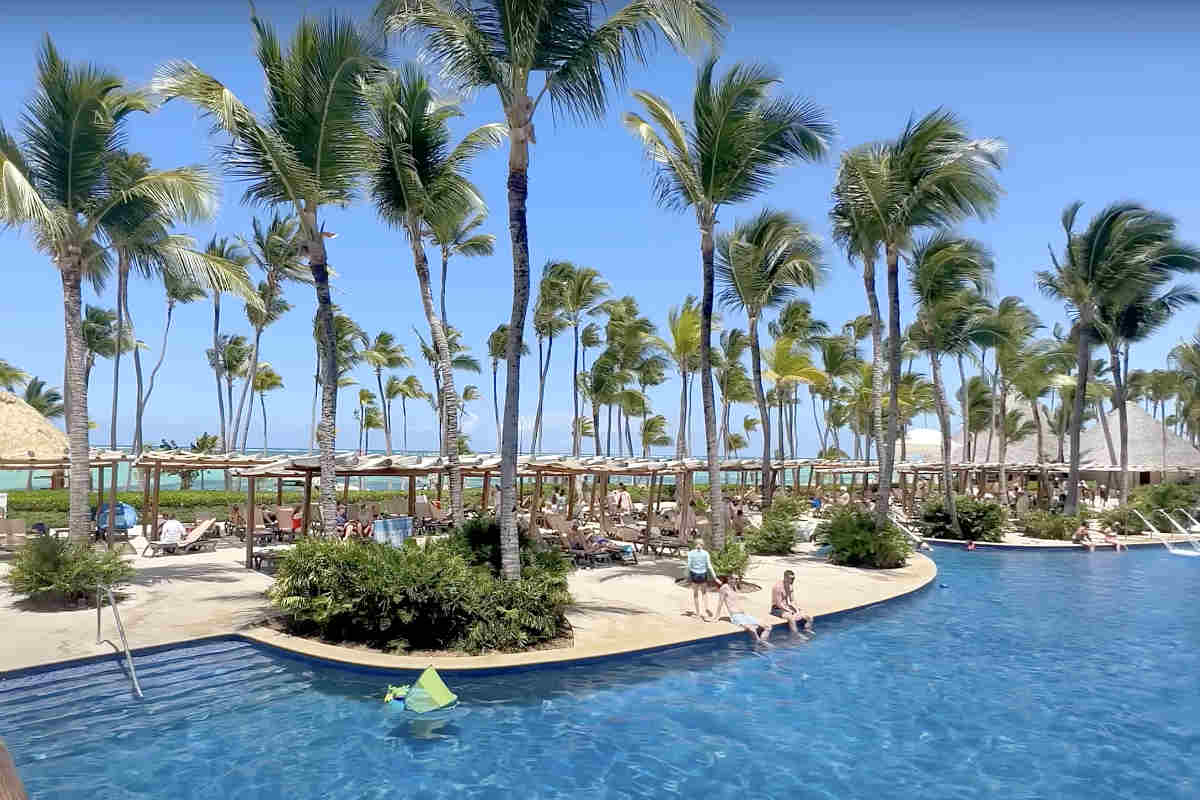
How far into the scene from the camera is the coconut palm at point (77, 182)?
38.5 ft

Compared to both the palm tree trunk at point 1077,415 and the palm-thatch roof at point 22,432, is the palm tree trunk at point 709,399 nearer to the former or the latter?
the palm tree trunk at point 1077,415

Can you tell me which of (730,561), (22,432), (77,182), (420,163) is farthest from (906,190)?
(22,432)

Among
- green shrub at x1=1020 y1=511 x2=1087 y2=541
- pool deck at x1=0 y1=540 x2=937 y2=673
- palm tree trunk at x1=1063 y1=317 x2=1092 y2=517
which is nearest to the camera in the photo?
pool deck at x1=0 y1=540 x2=937 y2=673

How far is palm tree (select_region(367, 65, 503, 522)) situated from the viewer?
13.4 meters

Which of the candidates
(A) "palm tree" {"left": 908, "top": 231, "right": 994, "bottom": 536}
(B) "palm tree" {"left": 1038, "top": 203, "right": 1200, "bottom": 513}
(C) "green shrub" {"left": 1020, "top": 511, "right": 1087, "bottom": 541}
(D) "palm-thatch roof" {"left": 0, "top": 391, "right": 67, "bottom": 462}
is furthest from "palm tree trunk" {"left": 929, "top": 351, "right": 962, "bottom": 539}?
(D) "palm-thatch roof" {"left": 0, "top": 391, "right": 67, "bottom": 462}

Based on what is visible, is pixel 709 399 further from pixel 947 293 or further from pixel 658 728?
pixel 947 293

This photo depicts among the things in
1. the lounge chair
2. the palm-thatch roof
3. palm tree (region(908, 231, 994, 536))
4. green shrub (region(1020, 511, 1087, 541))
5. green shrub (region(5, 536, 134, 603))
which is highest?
palm tree (region(908, 231, 994, 536))

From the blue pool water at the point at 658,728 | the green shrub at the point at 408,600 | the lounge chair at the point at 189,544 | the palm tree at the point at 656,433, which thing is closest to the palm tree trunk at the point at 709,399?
the blue pool water at the point at 658,728

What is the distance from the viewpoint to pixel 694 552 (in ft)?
39.3

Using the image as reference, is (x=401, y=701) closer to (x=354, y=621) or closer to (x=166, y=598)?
(x=354, y=621)

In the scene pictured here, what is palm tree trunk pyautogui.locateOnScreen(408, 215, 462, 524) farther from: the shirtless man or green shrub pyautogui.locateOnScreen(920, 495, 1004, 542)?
green shrub pyautogui.locateOnScreen(920, 495, 1004, 542)

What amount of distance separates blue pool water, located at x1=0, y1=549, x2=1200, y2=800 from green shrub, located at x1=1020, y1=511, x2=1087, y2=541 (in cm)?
1468

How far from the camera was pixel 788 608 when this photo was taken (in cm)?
1166

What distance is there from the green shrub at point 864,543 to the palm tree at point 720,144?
181 inches
